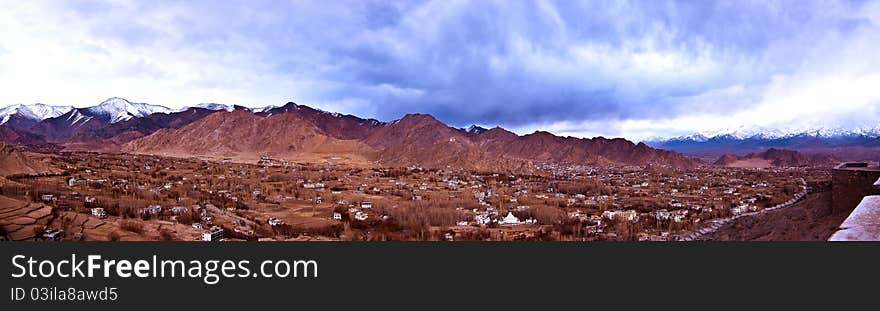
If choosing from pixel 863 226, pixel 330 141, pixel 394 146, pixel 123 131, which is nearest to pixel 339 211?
pixel 863 226

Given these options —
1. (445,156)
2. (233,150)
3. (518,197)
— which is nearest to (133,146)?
(233,150)

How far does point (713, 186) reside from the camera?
4269 cm

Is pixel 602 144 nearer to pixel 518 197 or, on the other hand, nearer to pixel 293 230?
pixel 518 197

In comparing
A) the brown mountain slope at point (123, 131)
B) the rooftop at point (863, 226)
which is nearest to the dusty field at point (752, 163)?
the rooftop at point (863, 226)

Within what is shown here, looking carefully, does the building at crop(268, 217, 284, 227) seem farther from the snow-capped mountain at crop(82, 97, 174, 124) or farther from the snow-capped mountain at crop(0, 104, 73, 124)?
the snow-capped mountain at crop(0, 104, 73, 124)

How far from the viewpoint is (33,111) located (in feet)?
406

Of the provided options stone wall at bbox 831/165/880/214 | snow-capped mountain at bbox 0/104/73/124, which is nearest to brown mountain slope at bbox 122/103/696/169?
stone wall at bbox 831/165/880/214

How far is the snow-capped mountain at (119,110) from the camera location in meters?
126

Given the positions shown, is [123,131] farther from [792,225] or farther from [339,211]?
[792,225]

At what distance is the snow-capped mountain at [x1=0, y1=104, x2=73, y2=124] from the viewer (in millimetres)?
117625

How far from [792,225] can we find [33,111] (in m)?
156

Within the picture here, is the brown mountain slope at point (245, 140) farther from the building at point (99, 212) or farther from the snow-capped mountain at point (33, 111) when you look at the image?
the building at point (99, 212)

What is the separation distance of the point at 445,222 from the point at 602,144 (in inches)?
3056

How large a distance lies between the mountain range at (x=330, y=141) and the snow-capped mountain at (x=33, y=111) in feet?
1.74
